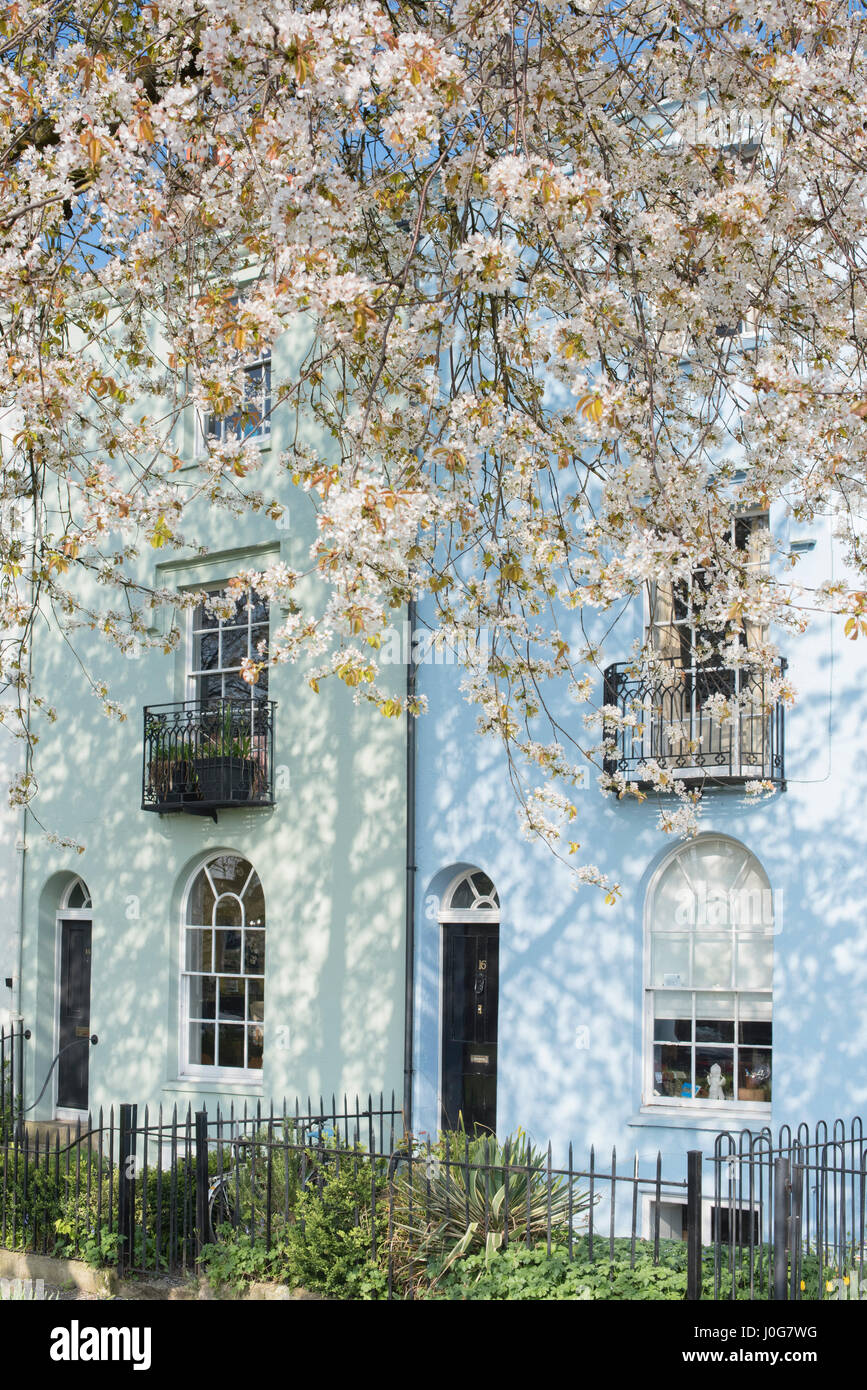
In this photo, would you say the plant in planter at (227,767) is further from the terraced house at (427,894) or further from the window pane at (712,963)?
the window pane at (712,963)

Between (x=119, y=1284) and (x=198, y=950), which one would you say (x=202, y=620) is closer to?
(x=198, y=950)

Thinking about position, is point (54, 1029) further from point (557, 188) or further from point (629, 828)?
point (557, 188)

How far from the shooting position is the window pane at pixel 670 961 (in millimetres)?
12336

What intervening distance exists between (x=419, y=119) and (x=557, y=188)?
572 mm

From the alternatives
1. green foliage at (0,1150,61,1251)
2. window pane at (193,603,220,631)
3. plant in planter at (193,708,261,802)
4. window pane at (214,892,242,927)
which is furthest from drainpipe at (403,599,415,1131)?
green foliage at (0,1150,61,1251)

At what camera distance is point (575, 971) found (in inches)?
504

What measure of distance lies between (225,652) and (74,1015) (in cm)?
481

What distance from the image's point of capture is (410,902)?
1389 cm

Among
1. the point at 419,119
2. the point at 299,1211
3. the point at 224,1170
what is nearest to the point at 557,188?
the point at 419,119

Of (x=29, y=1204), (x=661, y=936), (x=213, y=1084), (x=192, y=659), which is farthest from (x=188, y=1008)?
(x=661, y=936)

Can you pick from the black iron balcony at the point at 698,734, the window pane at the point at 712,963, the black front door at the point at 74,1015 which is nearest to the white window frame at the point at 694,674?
the black iron balcony at the point at 698,734

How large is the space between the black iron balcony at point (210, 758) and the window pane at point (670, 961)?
14.6 feet

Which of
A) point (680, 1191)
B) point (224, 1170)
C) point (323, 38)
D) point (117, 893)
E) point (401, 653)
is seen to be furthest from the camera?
point (117, 893)
